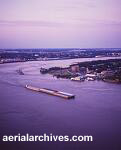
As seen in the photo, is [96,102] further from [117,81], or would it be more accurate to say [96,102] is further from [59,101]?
[117,81]

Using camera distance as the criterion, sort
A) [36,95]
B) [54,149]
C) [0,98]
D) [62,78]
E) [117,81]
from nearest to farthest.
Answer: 1. [54,149]
2. [0,98]
3. [36,95]
4. [117,81]
5. [62,78]

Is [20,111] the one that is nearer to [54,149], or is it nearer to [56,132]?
[56,132]

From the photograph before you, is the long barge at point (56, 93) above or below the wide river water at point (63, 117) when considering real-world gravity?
above

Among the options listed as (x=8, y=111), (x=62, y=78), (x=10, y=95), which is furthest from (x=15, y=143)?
(x=62, y=78)

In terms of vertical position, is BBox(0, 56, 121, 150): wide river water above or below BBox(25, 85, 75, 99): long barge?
below

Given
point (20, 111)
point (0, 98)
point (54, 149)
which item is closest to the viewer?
point (54, 149)

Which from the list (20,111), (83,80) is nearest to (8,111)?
(20,111)

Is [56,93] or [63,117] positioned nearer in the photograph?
[63,117]

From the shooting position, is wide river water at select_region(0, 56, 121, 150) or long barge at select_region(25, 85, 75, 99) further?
long barge at select_region(25, 85, 75, 99)

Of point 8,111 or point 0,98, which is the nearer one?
point 8,111

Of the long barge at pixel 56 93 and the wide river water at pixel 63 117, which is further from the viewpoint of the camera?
the long barge at pixel 56 93
